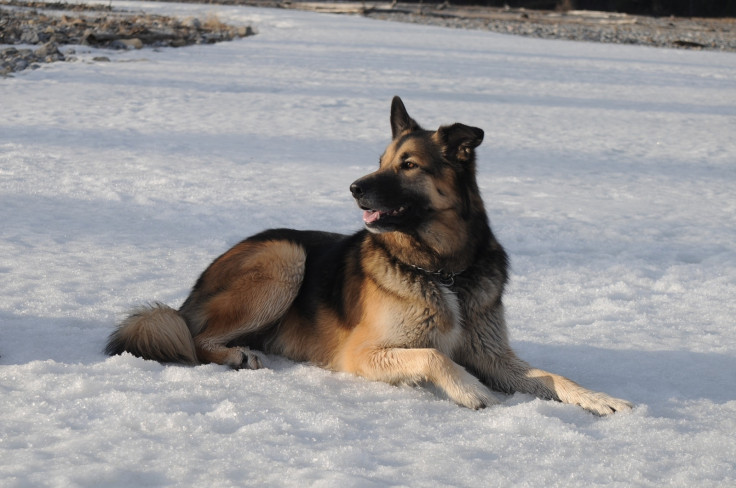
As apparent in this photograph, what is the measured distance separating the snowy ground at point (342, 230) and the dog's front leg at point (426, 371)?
9 cm

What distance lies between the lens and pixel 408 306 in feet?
13.1

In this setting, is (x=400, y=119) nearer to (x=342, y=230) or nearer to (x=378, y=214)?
(x=378, y=214)

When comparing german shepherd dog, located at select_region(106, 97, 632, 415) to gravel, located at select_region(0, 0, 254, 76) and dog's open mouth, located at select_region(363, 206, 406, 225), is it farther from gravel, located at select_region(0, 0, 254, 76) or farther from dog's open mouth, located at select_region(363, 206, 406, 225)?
gravel, located at select_region(0, 0, 254, 76)

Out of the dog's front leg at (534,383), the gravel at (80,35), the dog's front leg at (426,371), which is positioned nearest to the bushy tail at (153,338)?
the dog's front leg at (426,371)

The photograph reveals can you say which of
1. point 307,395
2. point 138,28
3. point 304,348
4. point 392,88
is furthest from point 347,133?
point 138,28

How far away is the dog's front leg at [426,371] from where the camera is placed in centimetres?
A: 369

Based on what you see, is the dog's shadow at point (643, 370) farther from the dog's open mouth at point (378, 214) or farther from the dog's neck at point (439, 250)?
the dog's open mouth at point (378, 214)

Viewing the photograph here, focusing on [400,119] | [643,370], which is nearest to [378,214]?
[400,119]

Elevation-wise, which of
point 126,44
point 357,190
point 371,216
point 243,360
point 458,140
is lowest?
point 243,360

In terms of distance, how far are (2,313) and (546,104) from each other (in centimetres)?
1131

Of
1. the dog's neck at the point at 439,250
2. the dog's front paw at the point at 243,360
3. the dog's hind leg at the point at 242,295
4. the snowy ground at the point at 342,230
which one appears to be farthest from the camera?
the dog's hind leg at the point at 242,295

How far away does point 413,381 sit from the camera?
3838 millimetres

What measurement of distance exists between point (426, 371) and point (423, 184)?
948 mm

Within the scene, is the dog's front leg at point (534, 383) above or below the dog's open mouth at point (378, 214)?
below
